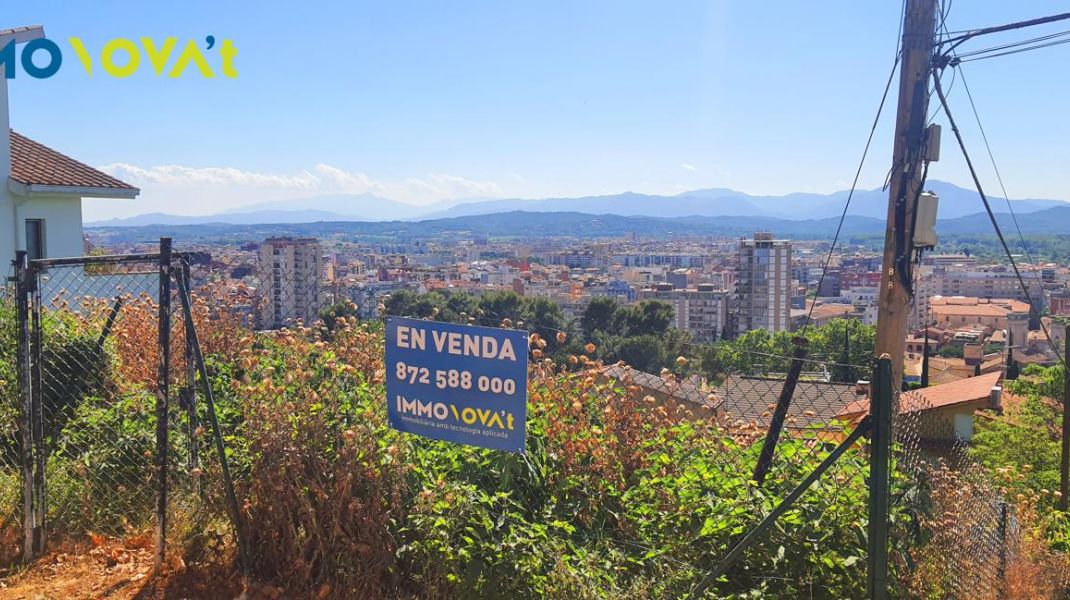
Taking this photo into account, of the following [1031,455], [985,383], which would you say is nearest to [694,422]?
[1031,455]

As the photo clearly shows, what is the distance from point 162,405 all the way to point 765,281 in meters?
106

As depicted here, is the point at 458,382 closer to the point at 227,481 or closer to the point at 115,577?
the point at 227,481

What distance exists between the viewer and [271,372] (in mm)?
3922

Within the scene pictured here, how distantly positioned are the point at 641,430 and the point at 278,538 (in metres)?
1.59

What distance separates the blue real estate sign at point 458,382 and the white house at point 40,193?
36.0 ft

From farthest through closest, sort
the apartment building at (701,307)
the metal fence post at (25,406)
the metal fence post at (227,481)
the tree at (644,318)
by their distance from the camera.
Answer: the apartment building at (701,307), the tree at (644,318), the metal fence post at (25,406), the metal fence post at (227,481)

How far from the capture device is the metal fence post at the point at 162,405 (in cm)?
346

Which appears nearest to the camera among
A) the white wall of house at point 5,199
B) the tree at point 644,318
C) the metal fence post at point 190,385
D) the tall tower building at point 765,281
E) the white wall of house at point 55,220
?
the metal fence post at point 190,385

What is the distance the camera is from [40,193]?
1269 cm

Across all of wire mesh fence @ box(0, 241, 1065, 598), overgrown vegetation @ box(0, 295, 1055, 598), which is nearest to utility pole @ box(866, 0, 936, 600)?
wire mesh fence @ box(0, 241, 1065, 598)

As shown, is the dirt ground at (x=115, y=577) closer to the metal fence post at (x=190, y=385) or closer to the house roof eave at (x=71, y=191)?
the metal fence post at (x=190, y=385)

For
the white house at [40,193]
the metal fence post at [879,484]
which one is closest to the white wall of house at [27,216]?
the white house at [40,193]

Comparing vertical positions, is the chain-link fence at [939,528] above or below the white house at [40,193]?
below

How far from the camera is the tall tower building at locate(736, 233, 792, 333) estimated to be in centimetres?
10425
